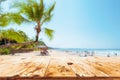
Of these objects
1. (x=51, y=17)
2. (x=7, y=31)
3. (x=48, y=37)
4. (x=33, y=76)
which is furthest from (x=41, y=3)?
(x=33, y=76)

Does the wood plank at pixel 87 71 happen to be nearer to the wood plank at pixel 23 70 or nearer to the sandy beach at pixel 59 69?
the sandy beach at pixel 59 69

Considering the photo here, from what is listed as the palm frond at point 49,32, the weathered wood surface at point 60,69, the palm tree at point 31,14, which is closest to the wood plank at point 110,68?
the weathered wood surface at point 60,69

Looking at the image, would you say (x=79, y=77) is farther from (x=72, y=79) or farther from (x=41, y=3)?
(x=41, y=3)

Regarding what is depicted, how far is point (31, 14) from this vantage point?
11.2 meters

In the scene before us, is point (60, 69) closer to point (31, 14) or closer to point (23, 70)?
point (23, 70)

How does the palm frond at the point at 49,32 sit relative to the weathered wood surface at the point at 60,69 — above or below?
above

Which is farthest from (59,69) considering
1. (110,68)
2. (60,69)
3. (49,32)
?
(49,32)

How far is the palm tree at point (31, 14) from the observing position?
1119cm

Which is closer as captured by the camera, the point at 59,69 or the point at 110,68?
the point at 59,69

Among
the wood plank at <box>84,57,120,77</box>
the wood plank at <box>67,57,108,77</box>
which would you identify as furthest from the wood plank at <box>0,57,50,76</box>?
the wood plank at <box>84,57,120,77</box>

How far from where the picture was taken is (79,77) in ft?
4.96

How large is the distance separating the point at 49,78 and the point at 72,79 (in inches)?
5.7

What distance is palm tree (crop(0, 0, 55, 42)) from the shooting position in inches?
440

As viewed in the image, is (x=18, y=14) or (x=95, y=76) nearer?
(x=95, y=76)
